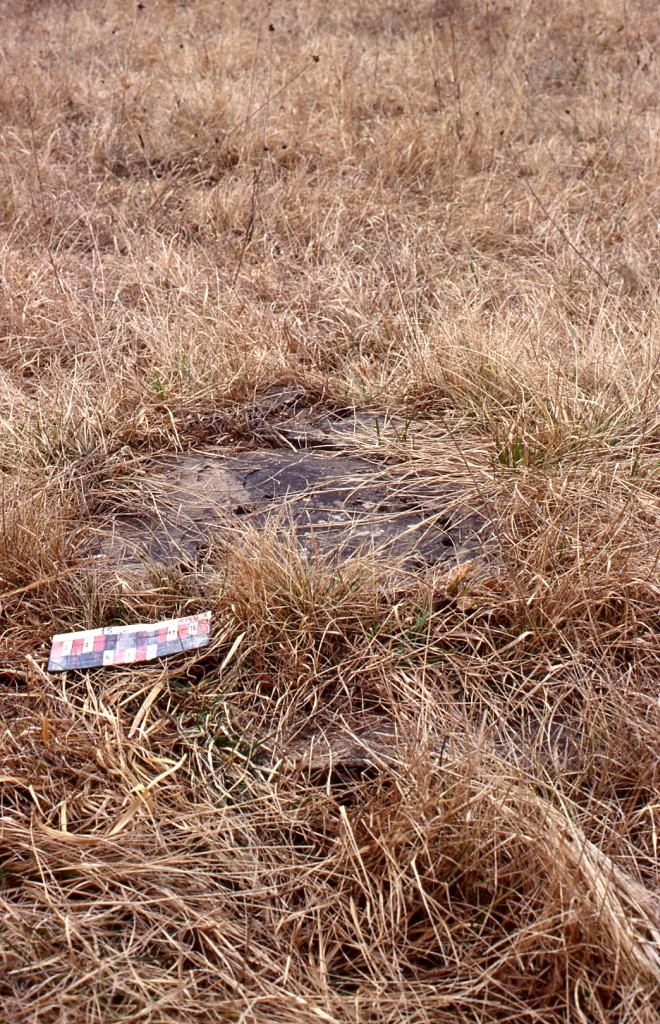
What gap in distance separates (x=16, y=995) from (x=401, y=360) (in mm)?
2222

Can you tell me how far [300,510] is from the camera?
7.98ft

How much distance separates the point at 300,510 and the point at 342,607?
50cm

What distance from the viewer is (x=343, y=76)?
200 inches

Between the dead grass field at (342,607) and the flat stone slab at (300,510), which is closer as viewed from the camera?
the dead grass field at (342,607)

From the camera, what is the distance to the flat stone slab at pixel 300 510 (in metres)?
2.28

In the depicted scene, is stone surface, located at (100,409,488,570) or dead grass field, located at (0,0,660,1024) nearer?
dead grass field, located at (0,0,660,1024)

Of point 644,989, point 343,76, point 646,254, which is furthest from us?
point 343,76

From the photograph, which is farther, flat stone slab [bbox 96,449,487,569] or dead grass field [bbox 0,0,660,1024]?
flat stone slab [bbox 96,449,487,569]

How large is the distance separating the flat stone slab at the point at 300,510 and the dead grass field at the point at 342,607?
0.24 ft

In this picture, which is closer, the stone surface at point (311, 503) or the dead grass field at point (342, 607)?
the dead grass field at point (342, 607)

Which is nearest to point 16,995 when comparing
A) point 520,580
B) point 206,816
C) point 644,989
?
point 206,816

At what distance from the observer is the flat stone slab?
2277mm

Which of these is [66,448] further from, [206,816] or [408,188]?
[408,188]

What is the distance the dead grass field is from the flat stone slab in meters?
0.07
